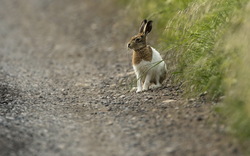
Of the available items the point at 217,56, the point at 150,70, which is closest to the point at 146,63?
the point at 150,70

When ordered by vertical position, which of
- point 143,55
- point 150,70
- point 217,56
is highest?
point 143,55

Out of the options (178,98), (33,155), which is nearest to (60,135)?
(33,155)

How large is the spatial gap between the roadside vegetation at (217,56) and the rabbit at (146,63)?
0.14 meters

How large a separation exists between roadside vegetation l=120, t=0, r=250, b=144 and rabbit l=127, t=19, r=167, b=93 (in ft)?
0.47

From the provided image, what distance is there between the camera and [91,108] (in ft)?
19.5

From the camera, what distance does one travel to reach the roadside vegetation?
432 cm

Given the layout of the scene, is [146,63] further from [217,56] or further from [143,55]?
[217,56]

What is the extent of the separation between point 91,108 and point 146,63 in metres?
0.97

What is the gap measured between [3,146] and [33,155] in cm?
36

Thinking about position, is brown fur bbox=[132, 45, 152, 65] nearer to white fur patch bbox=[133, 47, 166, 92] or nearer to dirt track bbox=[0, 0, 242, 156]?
white fur patch bbox=[133, 47, 166, 92]

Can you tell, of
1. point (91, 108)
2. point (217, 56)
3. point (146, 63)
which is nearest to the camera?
point (217, 56)

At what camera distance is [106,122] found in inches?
206

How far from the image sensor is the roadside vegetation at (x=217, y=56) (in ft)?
14.2

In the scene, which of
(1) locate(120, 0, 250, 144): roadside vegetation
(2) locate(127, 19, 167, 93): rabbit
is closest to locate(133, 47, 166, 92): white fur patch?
(2) locate(127, 19, 167, 93): rabbit
